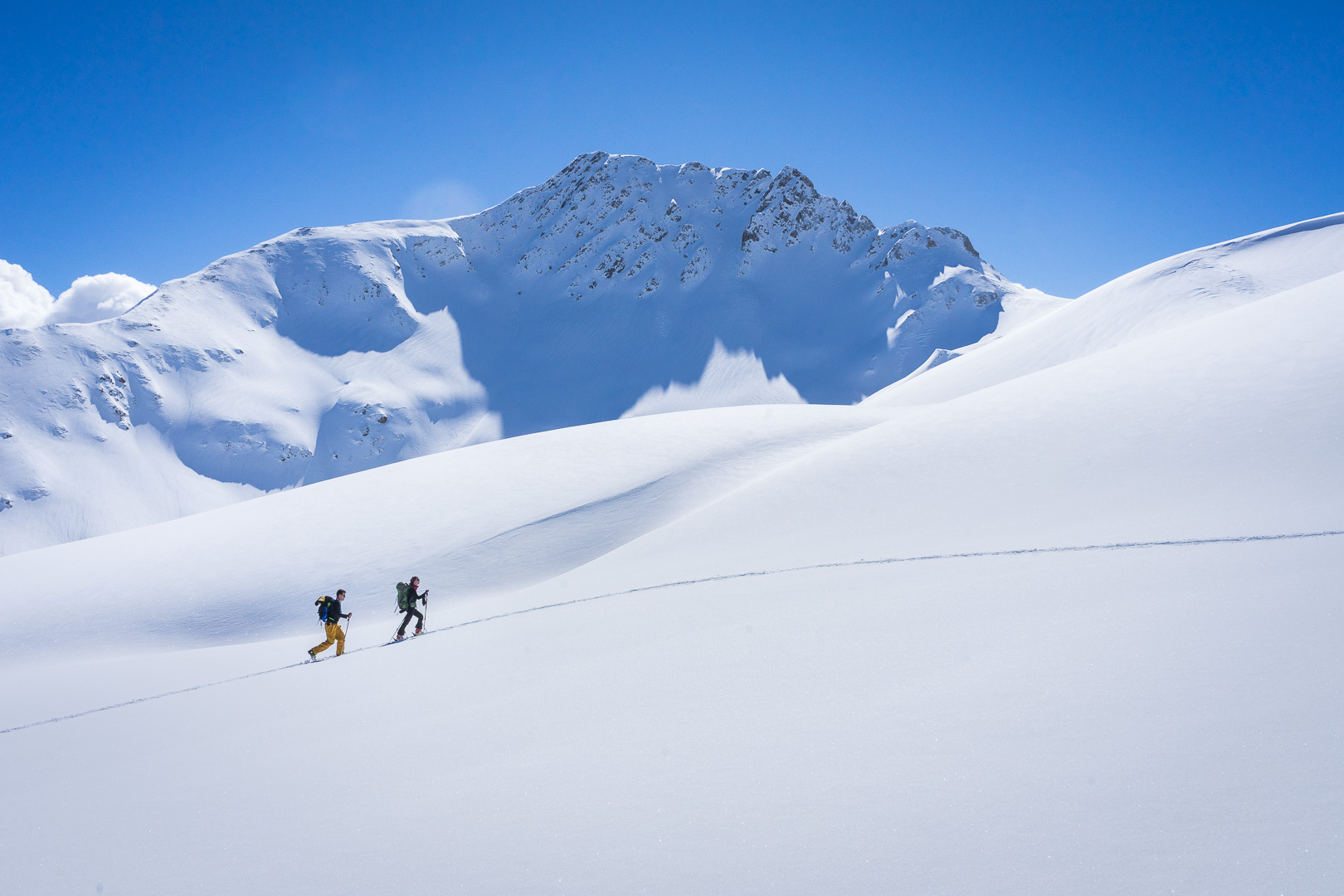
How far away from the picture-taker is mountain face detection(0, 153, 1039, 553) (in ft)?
317

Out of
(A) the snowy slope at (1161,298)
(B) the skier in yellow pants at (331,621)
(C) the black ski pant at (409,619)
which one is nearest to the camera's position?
(B) the skier in yellow pants at (331,621)

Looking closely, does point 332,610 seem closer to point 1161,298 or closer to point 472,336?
point 1161,298

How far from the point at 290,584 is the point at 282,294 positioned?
5426 inches

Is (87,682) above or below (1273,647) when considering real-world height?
above

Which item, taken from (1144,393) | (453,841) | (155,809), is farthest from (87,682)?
(1144,393)

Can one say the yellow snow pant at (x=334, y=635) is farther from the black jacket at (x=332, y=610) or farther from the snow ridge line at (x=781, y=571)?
the snow ridge line at (x=781, y=571)

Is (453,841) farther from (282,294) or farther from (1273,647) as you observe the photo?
(282,294)

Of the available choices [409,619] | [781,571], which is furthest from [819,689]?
[409,619]

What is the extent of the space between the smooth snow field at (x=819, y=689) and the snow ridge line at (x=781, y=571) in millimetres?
116

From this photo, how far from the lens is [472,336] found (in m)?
132

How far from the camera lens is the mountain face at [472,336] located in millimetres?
96688

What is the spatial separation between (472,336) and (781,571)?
13028 centimetres

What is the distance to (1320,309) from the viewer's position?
608 inches

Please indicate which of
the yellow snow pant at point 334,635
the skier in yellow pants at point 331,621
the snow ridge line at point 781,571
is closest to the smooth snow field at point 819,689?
the snow ridge line at point 781,571
